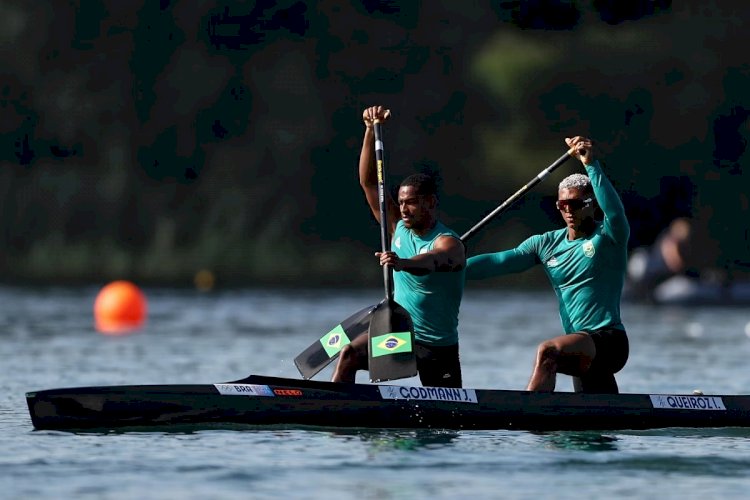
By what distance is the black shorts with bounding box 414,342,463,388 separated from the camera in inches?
498

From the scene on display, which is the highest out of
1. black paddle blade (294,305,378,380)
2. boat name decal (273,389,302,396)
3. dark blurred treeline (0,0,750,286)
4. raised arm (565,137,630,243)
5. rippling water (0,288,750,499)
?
dark blurred treeline (0,0,750,286)

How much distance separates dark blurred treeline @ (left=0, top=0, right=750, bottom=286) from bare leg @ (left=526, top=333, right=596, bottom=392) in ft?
90.3

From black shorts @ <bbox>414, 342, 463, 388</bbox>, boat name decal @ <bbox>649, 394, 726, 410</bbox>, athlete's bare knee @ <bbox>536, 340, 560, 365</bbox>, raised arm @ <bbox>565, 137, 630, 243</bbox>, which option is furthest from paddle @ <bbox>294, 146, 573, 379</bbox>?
boat name decal @ <bbox>649, 394, 726, 410</bbox>

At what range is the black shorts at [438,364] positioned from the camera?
498 inches

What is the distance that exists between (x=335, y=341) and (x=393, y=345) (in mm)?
955

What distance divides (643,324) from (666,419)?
1505 cm

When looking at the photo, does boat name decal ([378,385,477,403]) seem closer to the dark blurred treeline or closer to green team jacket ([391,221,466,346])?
green team jacket ([391,221,466,346])

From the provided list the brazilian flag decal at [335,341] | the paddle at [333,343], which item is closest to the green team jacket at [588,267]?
the paddle at [333,343]

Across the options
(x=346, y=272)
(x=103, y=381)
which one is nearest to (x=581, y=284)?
(x=103, y=381)

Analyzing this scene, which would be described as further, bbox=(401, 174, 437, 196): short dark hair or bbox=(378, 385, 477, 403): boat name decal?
bbox=(378, 385, 477, 403): boat name decal

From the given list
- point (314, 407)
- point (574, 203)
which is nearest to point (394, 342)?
point (314, 407)

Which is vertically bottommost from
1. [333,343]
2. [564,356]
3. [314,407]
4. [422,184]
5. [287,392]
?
[314,407]

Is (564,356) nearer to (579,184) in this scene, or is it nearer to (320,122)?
(579,184)

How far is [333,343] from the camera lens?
43.5ft
